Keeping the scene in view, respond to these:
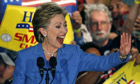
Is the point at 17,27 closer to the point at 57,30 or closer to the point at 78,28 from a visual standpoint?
the point at 78,28

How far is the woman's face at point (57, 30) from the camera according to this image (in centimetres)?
280

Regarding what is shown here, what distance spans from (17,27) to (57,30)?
1.28 m

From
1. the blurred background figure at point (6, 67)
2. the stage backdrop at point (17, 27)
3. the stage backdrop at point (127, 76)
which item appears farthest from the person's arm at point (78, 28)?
the stage backdrop at point (127, 76)

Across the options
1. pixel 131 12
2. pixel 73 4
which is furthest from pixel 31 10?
pixel 131 12

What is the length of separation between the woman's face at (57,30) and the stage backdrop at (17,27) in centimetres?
113

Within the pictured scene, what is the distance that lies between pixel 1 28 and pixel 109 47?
1.44 metres

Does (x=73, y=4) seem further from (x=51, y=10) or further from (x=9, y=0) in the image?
(x=51, y=10)

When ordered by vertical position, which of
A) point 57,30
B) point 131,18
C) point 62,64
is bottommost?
point 131,18

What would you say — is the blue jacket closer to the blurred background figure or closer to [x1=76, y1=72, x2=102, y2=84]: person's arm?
[x1=76, y1=72, x2=102, y2=84]: person's arm

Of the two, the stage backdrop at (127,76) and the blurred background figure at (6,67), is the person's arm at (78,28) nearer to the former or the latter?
the blurred background figure at (6,67)

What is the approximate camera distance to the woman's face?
2.80m

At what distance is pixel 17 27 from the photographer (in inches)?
156

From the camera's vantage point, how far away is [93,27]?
4516 mm

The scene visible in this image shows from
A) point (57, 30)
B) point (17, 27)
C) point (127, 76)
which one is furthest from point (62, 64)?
point (17, 27)
